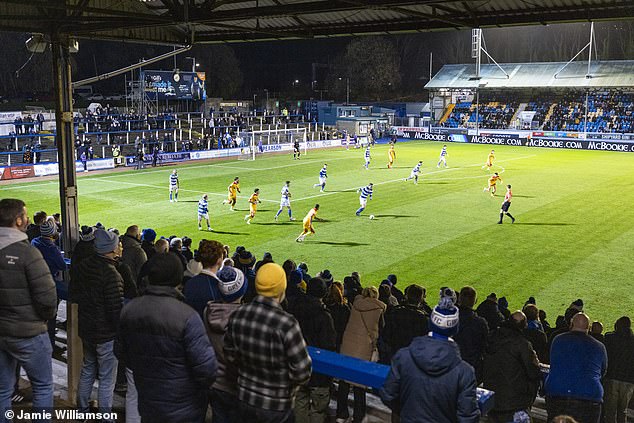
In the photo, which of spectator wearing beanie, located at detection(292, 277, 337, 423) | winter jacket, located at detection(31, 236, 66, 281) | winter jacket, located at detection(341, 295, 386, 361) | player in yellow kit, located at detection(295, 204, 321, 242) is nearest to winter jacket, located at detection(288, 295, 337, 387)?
spectator wearing beanie, located at detection(292, 277, 337, 423)

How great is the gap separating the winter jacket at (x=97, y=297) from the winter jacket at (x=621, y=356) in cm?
549

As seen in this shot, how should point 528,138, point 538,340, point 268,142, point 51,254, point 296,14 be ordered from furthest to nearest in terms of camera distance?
1. point 528,138
2. point 268,142
3. point 296,14
4. point 51,254
5. point 538,340

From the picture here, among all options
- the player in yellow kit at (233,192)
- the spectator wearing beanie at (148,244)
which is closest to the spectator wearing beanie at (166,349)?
the spectator wearing beanie at (148,244)

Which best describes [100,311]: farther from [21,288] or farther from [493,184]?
[493,184]

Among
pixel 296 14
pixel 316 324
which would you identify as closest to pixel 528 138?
pixel 296 14

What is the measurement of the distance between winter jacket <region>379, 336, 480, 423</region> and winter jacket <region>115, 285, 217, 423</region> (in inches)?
51.1

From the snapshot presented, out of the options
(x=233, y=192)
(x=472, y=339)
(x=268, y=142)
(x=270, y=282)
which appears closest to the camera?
(x=270, y=282)

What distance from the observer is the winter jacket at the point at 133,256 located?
8922 mm

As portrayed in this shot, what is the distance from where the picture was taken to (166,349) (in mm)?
4320

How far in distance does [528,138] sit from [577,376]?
6193 centimetres

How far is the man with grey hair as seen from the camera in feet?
19.7

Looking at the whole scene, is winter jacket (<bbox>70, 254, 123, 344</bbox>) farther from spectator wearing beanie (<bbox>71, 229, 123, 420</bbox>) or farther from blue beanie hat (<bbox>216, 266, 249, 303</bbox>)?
→ blue beanie hat (<bbox>216, 266, 249, 303</bbox>)

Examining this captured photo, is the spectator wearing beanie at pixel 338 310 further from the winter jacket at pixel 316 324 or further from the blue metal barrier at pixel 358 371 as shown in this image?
the blue metal barrier at pixel 358 371

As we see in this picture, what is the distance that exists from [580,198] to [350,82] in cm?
7152
